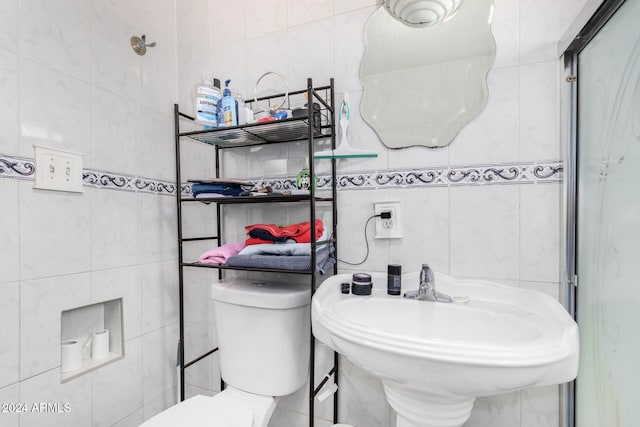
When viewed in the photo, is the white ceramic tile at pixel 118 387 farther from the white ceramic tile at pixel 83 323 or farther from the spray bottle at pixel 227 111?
the spray bottle at pixel 227 111

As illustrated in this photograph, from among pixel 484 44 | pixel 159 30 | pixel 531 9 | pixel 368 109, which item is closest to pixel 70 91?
pixel 159 30

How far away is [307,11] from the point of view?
50.1 inches

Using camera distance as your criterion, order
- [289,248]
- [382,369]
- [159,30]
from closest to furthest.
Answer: [382,369], [289,248], [159,30]

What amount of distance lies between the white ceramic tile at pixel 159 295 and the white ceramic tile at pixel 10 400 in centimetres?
43

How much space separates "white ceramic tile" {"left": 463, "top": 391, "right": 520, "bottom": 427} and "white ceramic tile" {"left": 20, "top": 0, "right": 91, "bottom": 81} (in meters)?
1.81

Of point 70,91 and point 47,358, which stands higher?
point 70,91

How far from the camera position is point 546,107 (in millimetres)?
981

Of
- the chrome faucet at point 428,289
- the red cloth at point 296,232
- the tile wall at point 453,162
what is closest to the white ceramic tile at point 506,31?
the tile wall at point 453,162

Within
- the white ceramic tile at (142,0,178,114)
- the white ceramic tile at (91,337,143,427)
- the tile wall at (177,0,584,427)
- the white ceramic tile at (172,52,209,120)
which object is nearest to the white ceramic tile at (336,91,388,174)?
the tile wall at (177,0,584,427)

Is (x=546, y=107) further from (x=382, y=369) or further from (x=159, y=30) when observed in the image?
(x=159, y=30)

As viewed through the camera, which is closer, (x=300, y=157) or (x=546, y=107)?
(x=546, y=107)

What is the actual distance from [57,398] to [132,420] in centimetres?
36

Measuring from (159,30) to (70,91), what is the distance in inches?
22.3

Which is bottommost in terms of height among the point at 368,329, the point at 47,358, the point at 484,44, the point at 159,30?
the point at 47,358
